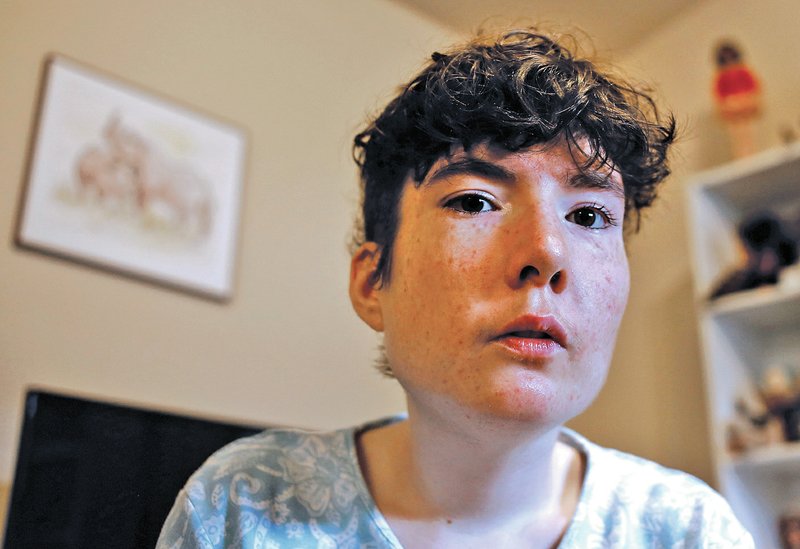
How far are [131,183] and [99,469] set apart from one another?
1069 mm

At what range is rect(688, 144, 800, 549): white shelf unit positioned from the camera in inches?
68.2

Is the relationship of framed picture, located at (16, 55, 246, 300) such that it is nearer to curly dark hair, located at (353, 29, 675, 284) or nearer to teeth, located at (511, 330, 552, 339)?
curly dark hair, located at (353, 29, 675, 284)

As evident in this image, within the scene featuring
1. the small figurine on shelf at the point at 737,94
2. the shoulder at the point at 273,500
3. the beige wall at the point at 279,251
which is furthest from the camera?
the small figurine on shelf at the point at 737,94

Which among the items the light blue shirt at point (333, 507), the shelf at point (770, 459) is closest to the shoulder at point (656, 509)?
the light blue shirt at point (333, 507)

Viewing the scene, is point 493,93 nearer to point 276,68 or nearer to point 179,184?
point 179,184

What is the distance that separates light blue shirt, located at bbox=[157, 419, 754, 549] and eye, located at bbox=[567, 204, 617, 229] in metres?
0.25

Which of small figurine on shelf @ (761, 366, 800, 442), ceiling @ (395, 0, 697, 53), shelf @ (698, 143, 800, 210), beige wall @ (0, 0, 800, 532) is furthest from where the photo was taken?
shelf @ (698, 143, 800, 210)

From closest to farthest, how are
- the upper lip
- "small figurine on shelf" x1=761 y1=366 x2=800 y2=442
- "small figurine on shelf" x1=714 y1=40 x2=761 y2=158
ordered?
the upper lip
"small figurine on shelf" x1=761 y1=366 x2=800 y2=442
"small figurine on shelf" x1=714 y1=40 x2=761 y2=158

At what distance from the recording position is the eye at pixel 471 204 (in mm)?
620

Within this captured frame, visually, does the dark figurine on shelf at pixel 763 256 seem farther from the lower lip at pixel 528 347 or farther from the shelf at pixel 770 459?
the lower lip at pixel 528 347

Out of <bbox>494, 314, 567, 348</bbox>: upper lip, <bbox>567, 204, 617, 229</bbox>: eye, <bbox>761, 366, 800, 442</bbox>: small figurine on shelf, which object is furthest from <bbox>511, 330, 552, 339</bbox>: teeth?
<bbox>761, 366, 800, 442</bbox>: small figurine on shelf

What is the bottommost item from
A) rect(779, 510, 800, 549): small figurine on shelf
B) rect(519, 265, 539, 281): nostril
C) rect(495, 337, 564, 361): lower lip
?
rect(779, 510, 800, 549): small figurine on shelf

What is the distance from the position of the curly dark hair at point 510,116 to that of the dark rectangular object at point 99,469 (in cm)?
24

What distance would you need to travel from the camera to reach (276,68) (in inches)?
77.7
